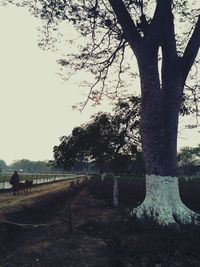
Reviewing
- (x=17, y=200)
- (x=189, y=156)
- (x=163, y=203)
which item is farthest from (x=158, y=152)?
(x=189, y=156)

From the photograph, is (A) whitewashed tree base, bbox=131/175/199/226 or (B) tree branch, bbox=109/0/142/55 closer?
(A) whitewashed tree base, bbox=131/175/199/226

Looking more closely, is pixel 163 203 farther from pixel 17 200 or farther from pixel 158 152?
pixel 17 200

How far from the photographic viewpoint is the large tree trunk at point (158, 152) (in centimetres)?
1100

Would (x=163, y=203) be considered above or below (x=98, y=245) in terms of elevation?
above

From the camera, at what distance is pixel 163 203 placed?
35.8 feet

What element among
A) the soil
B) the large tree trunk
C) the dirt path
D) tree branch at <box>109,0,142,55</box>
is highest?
tree branch at <box>109,0,142,55</box>

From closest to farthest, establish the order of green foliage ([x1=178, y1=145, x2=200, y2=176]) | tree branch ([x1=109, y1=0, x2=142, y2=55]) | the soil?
the soil → tree branch ([x1=109, y1=0, x2=142, y2=55]) → green foliage ([x1=178, y1=145, x2=200, y2=176])

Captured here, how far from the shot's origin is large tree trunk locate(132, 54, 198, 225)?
11000 millimetres

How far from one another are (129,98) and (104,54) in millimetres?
3112

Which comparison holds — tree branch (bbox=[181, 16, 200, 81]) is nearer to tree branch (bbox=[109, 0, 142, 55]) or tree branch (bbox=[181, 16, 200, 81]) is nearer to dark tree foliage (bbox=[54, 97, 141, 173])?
tree branch (bbox=[109, 0, 142, 55])

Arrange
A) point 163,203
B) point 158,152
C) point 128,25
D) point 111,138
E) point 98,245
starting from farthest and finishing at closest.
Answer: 1. point 111,138
2. point 128,25
3. point 158,152
4. point 163,203
5. point 98,245

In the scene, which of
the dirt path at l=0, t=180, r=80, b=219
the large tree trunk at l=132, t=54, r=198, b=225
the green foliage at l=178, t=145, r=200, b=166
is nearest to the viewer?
the large tree trunk at l=132, t=54, r=198, b=225

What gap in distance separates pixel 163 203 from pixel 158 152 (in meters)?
1.61

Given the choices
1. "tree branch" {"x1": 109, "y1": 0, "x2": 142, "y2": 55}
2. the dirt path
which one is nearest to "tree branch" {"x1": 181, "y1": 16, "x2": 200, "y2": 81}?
"tree branch" {"x1": 109, "y1": 0, "x2": 142, "y2": 55}
